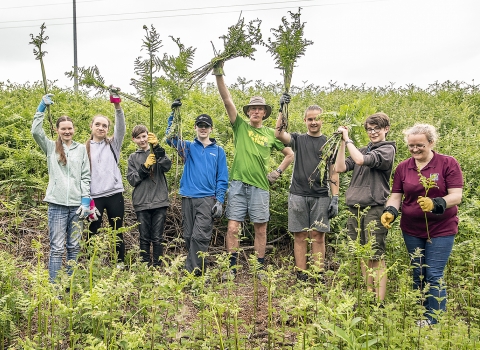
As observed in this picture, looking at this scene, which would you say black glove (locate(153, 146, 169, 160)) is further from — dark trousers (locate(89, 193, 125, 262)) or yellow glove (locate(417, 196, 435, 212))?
yellow glove (locate(417, 196, 435, 212))

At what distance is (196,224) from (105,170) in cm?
141

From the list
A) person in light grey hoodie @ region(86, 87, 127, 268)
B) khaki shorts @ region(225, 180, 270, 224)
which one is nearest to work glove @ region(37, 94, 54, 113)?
person in light grey hoodie @ region(86, 87, 127, 268)

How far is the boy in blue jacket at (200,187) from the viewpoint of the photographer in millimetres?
5637

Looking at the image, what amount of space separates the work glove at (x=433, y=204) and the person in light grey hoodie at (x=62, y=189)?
3748mm

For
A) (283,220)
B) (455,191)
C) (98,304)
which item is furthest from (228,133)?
(98,304)

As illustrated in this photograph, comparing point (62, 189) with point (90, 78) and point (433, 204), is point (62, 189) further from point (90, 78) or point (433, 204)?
point (433, 204)

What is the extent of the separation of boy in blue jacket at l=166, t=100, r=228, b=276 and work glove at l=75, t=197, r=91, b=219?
4.11ft

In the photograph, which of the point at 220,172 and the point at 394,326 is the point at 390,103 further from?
the point at 394,326

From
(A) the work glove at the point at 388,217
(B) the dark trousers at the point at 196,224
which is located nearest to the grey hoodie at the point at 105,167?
(B) the dark trousers at the point at 196,224

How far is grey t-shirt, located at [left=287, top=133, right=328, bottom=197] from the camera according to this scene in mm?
5605

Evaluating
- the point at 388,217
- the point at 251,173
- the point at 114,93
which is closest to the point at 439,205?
the point at 388,217

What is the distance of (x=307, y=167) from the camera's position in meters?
5.65

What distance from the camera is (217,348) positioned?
377 cm

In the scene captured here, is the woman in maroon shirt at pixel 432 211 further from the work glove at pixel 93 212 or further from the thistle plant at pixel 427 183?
the work glove at pixel 93 212
